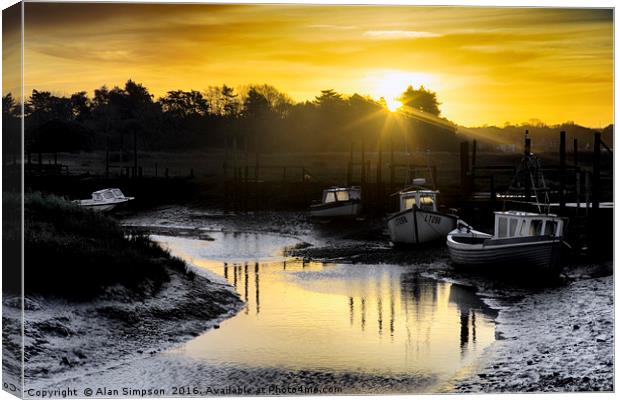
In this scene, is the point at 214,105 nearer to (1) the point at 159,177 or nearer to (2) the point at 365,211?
(1) the point at 159,177

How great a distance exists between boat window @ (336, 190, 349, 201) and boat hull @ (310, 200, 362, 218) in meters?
0.63

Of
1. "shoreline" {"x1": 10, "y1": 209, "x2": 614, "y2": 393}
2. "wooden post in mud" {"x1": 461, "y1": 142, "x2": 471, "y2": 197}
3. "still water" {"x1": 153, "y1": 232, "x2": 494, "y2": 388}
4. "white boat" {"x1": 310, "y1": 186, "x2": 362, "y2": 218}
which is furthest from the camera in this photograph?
"white boat" {"x1": 310, "y1": 186, "x2": 362, "y2": 218}

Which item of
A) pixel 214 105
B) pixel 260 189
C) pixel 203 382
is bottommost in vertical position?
pixel 203 382

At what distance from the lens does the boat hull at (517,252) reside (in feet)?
89.2

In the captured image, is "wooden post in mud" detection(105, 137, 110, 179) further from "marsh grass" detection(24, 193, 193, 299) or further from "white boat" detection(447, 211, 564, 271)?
"white boat" detection(447, 211, 564, 271)

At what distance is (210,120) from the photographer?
21.0 meters

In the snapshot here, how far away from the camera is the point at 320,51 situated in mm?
17547

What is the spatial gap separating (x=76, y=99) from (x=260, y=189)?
61.6ft

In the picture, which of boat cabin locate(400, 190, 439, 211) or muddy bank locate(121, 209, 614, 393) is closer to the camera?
muddy bank locate(121, 209, 614, 393)

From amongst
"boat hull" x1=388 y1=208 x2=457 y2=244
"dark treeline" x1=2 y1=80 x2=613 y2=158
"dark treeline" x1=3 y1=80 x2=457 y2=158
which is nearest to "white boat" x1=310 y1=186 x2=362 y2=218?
"boat hull" x1=388 y1=208 x2=457 y2=244

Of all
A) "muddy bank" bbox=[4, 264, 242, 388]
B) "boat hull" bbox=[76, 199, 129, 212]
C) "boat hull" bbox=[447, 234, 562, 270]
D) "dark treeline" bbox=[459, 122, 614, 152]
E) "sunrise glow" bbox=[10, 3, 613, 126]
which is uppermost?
"sunrise glow" bbox=[10, 3, 613, 126]

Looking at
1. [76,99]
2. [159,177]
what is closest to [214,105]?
[76,99]

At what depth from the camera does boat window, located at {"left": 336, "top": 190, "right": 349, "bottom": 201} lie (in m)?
47.5

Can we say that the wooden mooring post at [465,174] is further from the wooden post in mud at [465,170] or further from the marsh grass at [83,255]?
the marsh grass at [83,255]
